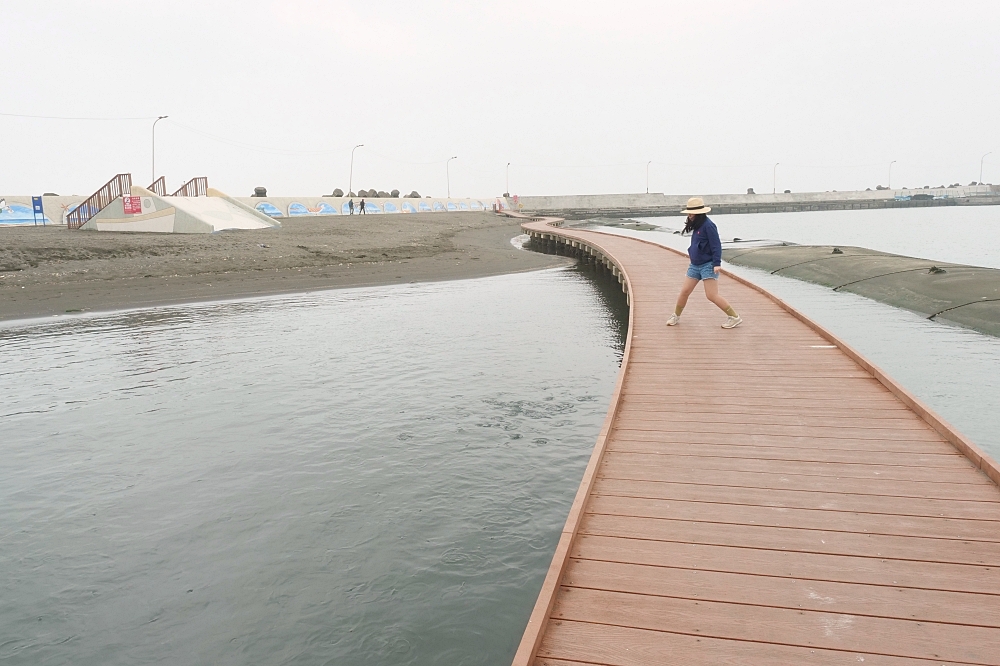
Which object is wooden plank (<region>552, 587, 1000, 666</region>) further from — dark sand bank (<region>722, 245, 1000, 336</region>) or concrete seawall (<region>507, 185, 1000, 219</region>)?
concrete seawall (<region>507, 185, 1000, 219</region>)

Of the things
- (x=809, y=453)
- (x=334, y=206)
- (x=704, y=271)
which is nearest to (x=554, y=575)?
(x=809, y=453)

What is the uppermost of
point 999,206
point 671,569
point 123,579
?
point 999,206

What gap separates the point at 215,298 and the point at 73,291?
371 centimetres

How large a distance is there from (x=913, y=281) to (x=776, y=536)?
15907 millimetres

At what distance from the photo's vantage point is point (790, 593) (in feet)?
10.8

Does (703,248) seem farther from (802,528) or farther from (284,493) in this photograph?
(284,493)

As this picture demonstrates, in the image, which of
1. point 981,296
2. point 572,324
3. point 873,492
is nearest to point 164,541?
point 873,492

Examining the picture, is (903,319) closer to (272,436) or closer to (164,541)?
(272,436)

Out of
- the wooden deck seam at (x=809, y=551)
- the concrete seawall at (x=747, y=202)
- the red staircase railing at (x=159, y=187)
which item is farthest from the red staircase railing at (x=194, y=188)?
the concrete seawall at (x=747, y=202)

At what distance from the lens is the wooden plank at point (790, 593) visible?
307 cm

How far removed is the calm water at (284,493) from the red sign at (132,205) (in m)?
20.2

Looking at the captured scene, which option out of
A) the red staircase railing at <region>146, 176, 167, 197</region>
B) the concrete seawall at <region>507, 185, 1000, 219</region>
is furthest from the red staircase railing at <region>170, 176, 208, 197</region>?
the concrete seawall at <region>507, 185, 1000, 219</region>

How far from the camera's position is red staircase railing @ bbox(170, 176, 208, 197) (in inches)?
1462

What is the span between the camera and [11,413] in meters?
8.11
